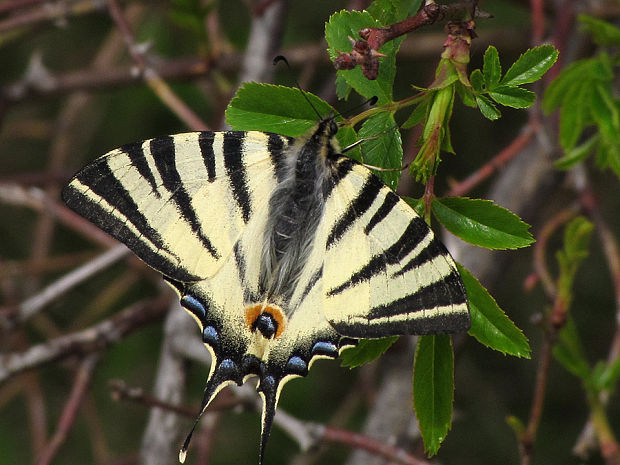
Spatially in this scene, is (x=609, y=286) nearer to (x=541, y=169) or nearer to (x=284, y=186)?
(x=541, y=169)

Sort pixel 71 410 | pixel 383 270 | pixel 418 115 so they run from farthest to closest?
1. pixel 71 410
2. pixel 383 270
3. pixel 418 115

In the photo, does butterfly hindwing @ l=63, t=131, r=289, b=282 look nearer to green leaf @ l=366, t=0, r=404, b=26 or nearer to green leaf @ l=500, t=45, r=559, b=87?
green leaf @ l=366, t=0, r=404, b=26

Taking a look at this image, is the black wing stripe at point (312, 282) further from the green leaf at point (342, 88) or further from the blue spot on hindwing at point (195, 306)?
the green leaf at point (342, 88)

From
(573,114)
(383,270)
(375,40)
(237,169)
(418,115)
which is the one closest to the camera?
(375,40)

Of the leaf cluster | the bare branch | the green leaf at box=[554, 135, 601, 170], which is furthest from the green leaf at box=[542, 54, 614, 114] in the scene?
the bare branch

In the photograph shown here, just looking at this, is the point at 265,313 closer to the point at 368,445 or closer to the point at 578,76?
the point at 368,445

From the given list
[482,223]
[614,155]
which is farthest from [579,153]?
[482,223]

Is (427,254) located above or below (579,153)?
above
